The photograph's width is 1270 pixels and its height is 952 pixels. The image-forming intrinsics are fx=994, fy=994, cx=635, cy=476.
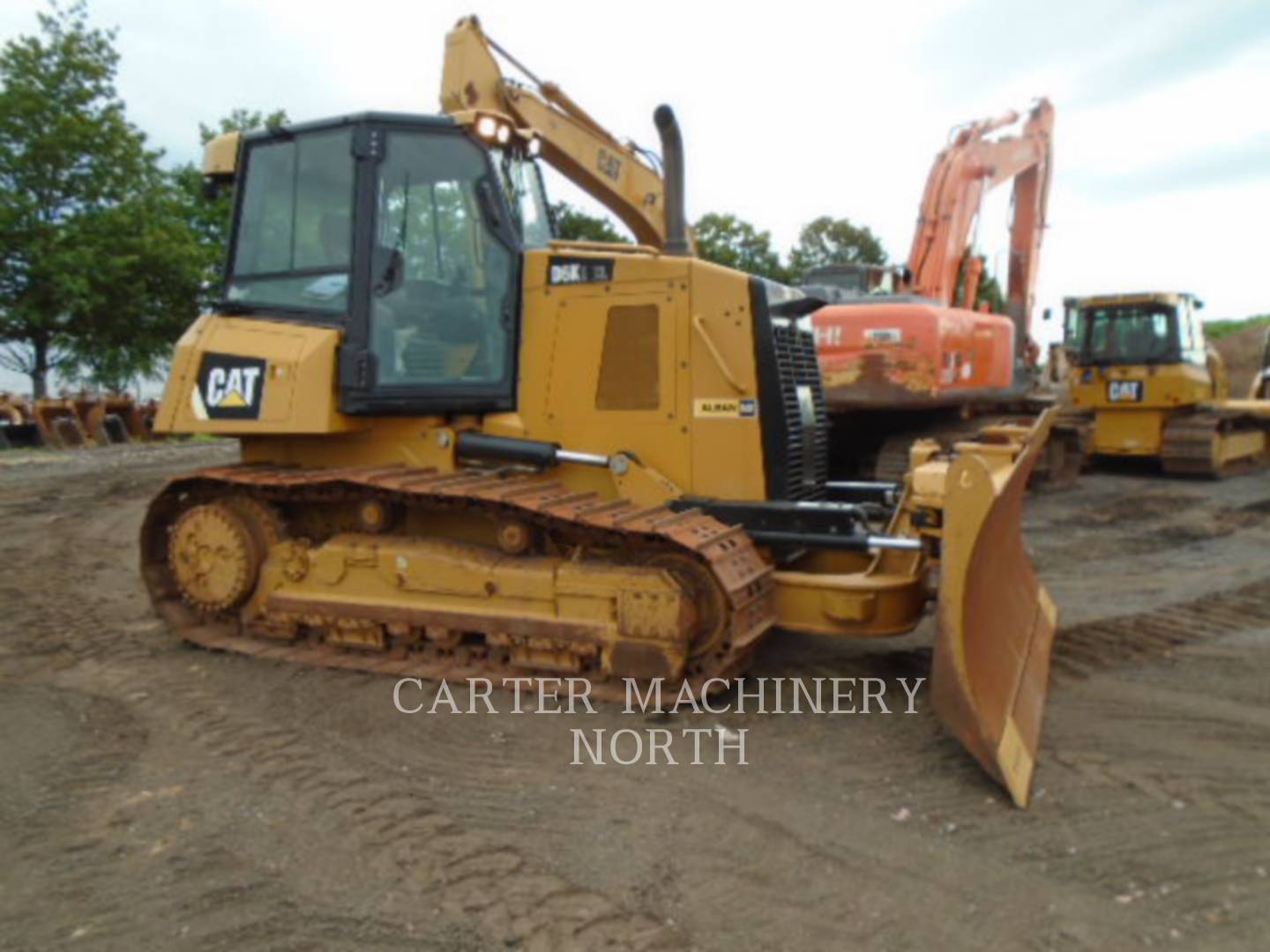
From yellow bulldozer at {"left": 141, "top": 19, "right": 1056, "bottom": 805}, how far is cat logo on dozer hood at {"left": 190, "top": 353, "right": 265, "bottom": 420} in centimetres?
2

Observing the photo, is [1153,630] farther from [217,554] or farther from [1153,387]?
[1153,387]

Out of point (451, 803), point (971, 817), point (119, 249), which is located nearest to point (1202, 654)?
point (971, 817)

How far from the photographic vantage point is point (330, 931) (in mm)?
2805

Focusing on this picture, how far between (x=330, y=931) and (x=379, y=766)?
115cm

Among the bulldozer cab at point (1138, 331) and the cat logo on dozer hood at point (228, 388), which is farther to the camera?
the bulldozer cab at point (1138, 331)

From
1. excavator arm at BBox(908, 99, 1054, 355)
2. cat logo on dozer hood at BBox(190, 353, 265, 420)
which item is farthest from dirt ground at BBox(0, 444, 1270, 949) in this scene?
excavator arm at BBox(908, 99, 1054, 355)

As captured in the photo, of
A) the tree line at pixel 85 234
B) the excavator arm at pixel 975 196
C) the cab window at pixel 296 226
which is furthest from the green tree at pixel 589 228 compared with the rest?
the cab window at pixel 296 226

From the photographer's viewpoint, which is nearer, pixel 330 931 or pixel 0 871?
pixel 330 931

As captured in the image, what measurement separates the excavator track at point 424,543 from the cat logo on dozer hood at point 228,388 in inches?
12.9

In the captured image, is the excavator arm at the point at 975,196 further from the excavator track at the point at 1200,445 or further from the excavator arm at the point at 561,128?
the excavator arm at the point at 561,128

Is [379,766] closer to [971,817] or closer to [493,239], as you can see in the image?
[971,817]

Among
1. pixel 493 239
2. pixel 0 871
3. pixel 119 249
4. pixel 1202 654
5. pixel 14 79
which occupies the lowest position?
pixel 0 871

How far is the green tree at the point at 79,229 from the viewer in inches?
826

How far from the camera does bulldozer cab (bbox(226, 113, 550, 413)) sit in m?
5.04
